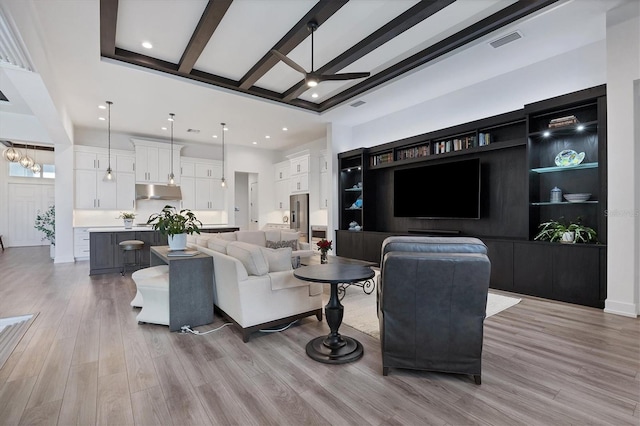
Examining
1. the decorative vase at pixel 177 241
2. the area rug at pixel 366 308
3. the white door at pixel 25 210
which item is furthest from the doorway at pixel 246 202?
the white door at pixel 25 210

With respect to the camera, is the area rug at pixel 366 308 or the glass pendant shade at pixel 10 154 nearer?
the area rug at pixel 366 308

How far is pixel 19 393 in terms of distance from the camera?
1948 millimetres

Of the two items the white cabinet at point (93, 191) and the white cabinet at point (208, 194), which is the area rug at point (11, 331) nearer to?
the white cabinet at point (93, 191)

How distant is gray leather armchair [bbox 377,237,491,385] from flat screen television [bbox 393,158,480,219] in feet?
11.0

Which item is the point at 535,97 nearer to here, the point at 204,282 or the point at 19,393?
the point at 204,282

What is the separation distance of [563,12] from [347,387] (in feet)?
14.1

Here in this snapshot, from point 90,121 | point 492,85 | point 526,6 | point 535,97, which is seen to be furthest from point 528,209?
point 90,121

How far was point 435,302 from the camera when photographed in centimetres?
201

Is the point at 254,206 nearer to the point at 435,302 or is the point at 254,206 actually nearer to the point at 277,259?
the point at 277,259

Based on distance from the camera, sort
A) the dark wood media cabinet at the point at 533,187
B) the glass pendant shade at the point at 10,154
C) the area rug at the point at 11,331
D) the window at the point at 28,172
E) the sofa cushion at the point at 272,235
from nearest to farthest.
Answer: the area rug at the point at 11,331 < the dark wood media cabinet at the point at 533,187 < the sofa cushion at the point at 272,235 < the glass pendant shade at the point at 10,154 < the window at the point at 28,172

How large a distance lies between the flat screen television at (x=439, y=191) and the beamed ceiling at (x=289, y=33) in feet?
5.91

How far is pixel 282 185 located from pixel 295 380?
7.56m

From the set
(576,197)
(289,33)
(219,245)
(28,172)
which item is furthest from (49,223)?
(576,197)

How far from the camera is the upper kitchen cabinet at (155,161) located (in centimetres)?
777
